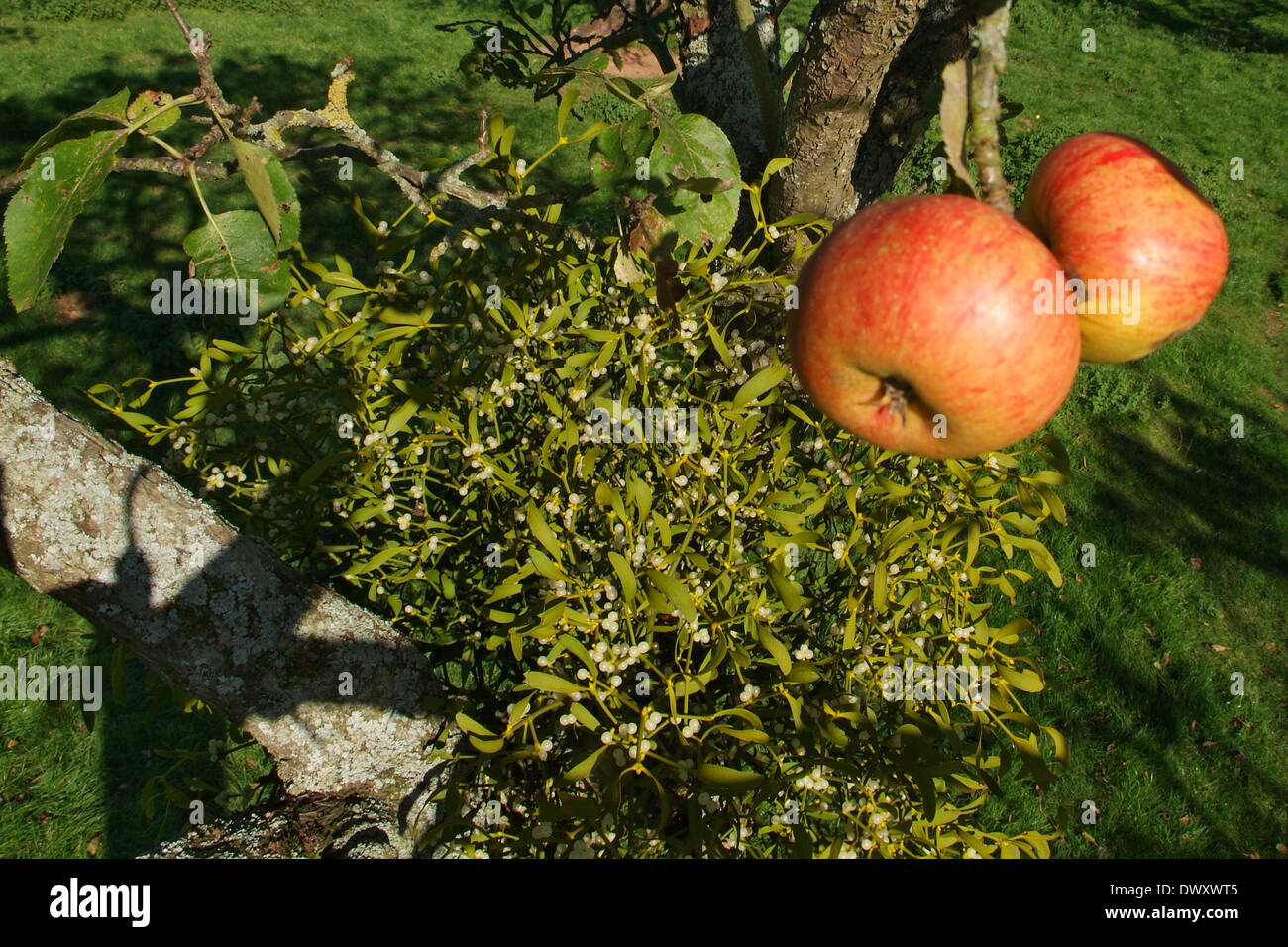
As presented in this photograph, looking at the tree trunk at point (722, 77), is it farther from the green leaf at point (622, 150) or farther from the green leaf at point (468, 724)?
the green leaf at point (468, 724)

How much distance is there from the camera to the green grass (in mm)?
3330

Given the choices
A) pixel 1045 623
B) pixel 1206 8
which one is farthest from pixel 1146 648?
pixel 1206 8

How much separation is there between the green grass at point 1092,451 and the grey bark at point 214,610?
1.69 feet

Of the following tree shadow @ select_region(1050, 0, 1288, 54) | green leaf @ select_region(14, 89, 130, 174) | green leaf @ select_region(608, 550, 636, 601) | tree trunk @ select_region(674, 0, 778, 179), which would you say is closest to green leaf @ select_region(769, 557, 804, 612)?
green leaf @ select_region(608, 550, 636, 601)

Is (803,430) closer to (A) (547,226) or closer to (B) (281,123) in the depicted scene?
(A) (547,226)

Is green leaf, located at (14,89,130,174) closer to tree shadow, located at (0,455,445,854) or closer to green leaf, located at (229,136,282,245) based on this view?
green leaf, located at (229,136,282,245)

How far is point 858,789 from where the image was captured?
78.8 inches

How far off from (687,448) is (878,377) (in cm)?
79

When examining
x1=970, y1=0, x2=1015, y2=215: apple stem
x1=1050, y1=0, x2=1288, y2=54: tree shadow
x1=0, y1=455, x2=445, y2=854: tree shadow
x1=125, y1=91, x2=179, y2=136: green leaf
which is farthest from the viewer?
x1=1050, y1=0, x2=1288, y2=54: tree shadow

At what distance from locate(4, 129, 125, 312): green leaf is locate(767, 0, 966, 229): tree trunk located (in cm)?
131

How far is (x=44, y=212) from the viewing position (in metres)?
1.18

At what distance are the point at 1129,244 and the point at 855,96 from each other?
1046mm

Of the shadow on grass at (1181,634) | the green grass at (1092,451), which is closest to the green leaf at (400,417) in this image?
the green grass at (1092,451)
